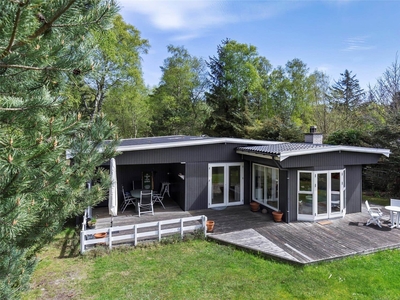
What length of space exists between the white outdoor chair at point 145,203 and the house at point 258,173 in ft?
3.82

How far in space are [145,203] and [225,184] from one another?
3.36 meters

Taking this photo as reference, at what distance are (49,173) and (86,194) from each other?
1.57m

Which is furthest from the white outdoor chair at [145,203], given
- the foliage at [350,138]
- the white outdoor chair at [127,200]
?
the foliage at [350,138]

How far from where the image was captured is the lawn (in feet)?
15.8

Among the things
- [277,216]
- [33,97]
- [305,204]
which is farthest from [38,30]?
[305,204]

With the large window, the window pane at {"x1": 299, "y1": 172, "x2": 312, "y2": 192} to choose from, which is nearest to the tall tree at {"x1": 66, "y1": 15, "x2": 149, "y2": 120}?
the large window

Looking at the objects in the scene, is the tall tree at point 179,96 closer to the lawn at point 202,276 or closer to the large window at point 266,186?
the large window at point 266,186

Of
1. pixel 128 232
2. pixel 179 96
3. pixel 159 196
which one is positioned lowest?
pixel 128 232

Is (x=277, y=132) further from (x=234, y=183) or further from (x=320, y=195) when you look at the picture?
(x=320, y=195)

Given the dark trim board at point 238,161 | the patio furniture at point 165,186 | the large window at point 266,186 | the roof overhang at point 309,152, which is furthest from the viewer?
the patio furniture at point 165,186

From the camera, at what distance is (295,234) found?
743 centimetres

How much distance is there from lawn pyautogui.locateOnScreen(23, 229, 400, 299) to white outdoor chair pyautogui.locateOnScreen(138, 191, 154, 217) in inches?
108

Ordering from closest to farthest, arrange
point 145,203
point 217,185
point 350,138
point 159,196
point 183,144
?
point 183,144, point 145,203, point 217,185, point 159,196, point 350,138

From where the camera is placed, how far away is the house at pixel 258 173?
847 cm
